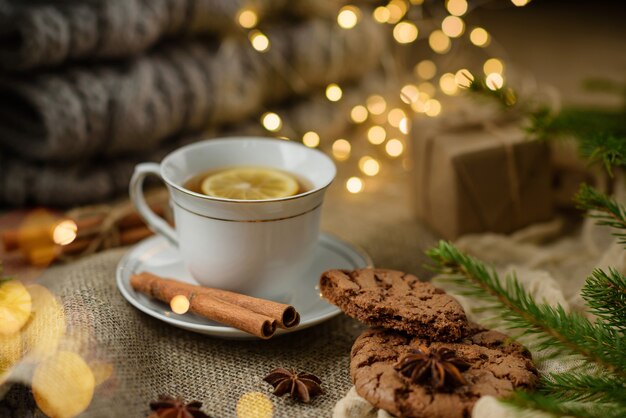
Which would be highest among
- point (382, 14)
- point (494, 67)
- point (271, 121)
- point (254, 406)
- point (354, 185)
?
point (382, 14)

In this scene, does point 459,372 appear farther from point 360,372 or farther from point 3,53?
point 3,53

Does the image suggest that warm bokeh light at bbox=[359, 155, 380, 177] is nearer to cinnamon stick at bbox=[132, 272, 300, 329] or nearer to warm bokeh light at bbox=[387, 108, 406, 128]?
warm bokeh light at bbox=[387, 108, 406, 128]

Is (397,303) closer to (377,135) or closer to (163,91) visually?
(163,91)

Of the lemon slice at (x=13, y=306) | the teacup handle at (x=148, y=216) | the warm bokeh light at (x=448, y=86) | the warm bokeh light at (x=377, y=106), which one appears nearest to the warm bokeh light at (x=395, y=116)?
the warm bokeh light at (x=377, y=106)

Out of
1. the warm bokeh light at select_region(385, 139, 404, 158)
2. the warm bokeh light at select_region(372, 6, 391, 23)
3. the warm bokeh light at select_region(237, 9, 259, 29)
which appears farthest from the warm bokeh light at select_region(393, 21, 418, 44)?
the warm bokeh light at select_region(237, 9, 259, 29)

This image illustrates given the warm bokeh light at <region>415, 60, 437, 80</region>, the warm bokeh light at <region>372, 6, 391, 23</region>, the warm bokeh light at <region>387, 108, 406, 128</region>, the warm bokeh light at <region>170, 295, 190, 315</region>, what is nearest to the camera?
the warm bokeh light at <region>170, 295, 190, 315</region>

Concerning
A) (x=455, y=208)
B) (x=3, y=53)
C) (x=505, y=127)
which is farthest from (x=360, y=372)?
(x=3, y=53)

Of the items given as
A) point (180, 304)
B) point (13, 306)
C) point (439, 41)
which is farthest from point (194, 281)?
point (439, 41)
